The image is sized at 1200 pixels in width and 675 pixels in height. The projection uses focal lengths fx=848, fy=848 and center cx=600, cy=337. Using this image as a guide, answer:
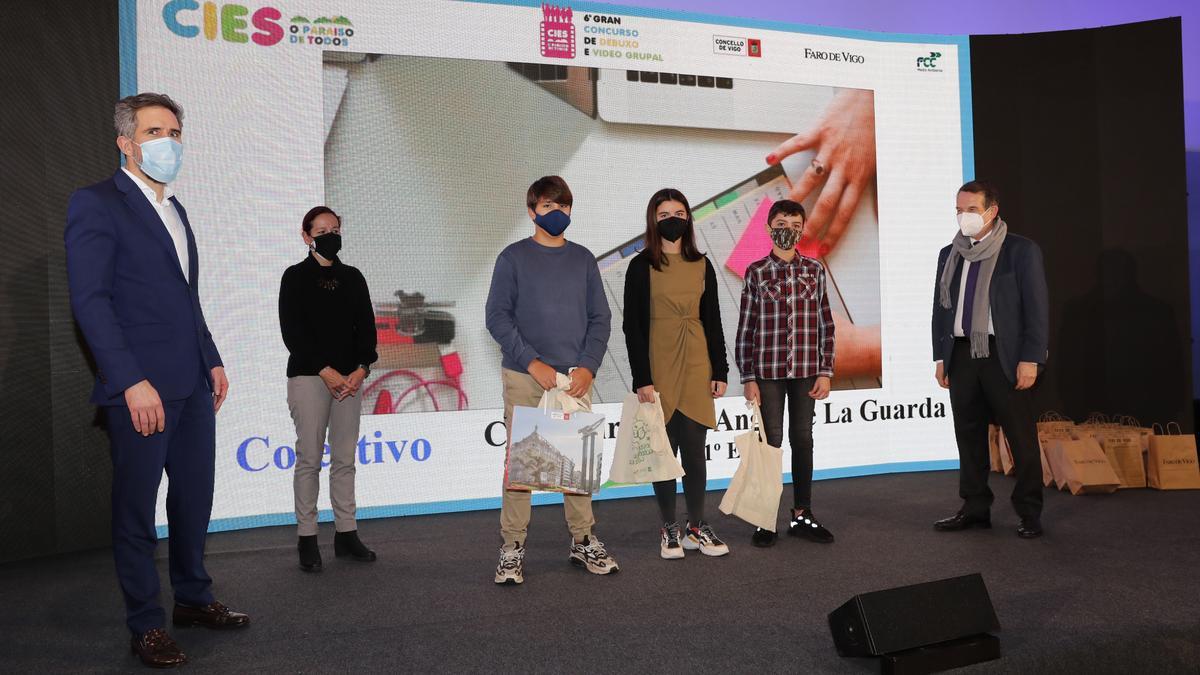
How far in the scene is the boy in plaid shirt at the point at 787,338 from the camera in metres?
3.43

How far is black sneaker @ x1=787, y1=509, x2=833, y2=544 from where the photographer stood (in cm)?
348

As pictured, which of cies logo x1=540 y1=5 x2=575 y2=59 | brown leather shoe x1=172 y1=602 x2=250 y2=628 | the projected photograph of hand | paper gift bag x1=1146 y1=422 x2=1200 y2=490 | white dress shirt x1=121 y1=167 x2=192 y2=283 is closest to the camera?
white dress shirt x1=121 y1=167 x2=192 y2=283

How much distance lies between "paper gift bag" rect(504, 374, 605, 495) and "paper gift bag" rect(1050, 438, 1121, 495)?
113 inches

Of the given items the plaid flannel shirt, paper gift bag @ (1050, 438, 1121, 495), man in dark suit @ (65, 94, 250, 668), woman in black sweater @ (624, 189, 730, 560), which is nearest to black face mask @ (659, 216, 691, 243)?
woman in black sweater @ (624, 189, 730, 560)

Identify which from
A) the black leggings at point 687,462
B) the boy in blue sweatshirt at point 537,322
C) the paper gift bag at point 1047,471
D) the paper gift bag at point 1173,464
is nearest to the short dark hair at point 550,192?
the boy in blue sweatshirt at point 537,322

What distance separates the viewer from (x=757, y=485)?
325cm

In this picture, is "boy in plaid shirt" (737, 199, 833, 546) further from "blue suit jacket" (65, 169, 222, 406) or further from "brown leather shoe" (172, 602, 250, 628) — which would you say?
A: "blue suit jacket" (65, 169, 222, 406)

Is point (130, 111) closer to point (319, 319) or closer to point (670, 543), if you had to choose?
point (319, 319)

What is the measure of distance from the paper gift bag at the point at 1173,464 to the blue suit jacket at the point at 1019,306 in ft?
5.35

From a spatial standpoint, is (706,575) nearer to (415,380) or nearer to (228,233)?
(415,380)

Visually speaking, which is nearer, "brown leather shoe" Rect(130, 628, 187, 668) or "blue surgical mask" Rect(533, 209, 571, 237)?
"brown leather shoe" Rect(130, 628, 187, 668)

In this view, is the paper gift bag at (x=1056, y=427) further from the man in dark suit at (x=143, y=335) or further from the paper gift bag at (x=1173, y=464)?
the man in dark suit at (x=143, y=335)

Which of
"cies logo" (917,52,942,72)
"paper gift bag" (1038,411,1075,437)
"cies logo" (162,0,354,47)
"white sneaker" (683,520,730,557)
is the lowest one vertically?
"white sneaker" (683,520,730,557)

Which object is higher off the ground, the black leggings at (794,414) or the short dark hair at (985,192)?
the short dark hair at (985,192)
